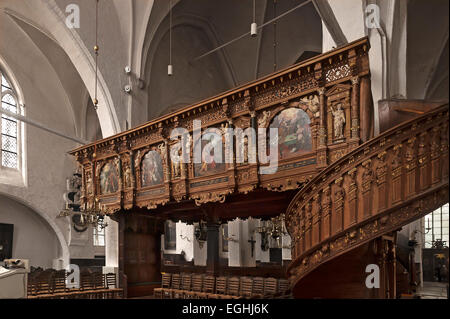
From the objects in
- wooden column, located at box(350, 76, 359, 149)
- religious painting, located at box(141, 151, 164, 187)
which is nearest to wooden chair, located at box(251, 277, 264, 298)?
religious painting, located at box(141, 151, 164, 187)

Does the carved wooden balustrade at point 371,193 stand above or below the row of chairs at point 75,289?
above

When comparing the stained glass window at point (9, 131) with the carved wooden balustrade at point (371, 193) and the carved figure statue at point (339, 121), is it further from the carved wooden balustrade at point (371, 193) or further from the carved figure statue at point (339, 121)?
the carved wooden balustrade at point (371, 193)

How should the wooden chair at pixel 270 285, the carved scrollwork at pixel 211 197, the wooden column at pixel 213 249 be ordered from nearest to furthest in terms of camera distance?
the carved scrollwork at pixel 211 197 → the wooden chair at pixel 270 285 → the wooden column at pixel 213 249

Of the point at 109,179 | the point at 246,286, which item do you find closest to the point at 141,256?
the point at 109,179

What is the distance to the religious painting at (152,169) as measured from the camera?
10.8m

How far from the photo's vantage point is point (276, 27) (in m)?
17.3

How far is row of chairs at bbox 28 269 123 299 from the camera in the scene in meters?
10.6

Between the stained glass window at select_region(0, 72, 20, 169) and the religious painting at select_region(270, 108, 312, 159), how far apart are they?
14.6 metres

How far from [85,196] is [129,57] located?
16.9 ft

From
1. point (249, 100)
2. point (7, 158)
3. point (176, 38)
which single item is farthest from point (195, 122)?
point (7, 158)

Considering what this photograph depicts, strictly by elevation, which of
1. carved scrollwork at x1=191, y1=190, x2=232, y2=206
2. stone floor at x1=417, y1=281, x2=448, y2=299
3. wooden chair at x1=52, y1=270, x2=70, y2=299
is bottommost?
wooden chair at x1=52, y1=270, x2=70, y2=299

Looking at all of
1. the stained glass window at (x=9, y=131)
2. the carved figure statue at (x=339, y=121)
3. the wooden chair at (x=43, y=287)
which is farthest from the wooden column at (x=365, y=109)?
the stained glass window at (x=9, y=131)

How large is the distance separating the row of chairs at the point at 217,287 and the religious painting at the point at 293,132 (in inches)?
113

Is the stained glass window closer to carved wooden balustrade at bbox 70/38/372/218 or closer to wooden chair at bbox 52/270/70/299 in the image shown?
carved wooden balustrade at bbox 70/38/372/218
